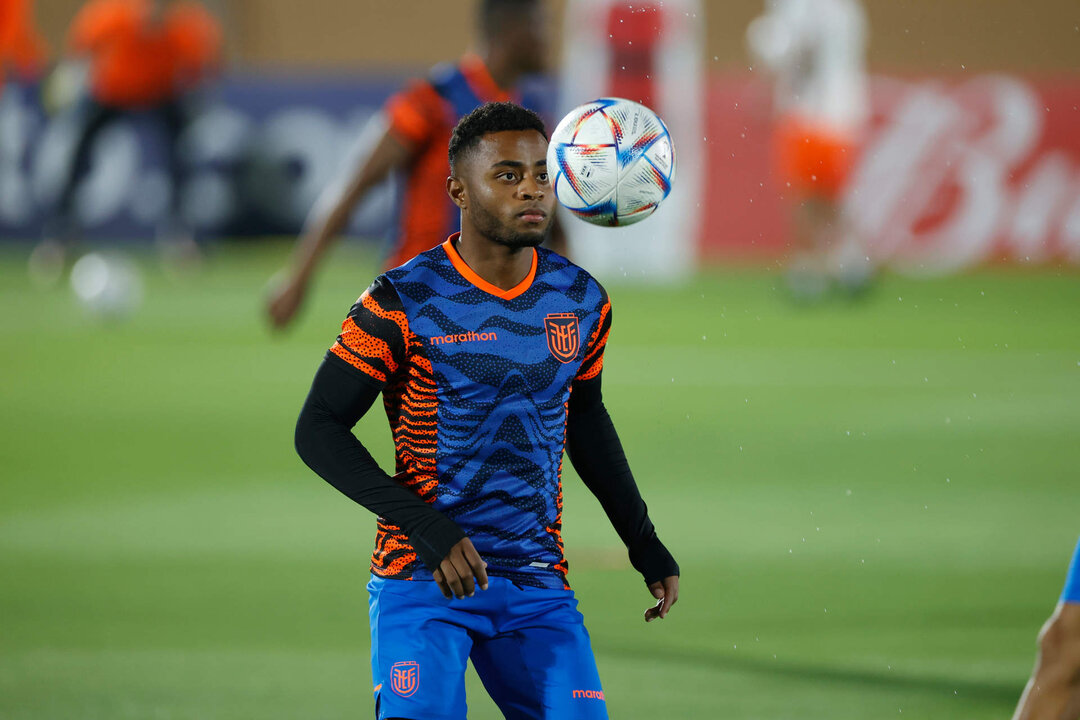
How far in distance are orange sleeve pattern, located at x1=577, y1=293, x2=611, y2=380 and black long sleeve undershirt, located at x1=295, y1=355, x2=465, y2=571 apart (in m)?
0.48

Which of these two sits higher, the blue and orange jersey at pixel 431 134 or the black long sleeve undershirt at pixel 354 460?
the blue and orange jersey at pixel 431 134

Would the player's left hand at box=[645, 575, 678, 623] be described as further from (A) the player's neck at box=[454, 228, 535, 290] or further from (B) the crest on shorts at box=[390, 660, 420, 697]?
(A) the player's neck at box=[454, 228, 535, 290]

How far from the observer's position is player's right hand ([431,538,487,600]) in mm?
3291

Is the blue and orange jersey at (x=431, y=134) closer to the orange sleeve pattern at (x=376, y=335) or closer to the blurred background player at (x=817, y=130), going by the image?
the orange sleeve pattern at (x=376, y=335)

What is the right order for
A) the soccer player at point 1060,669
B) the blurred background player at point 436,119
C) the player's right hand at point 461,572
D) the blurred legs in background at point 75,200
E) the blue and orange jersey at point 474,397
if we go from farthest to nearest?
the blurred legs in background at point 75,200
the blurred background player at point 436,119
the blue and orange jersey at point 474,397
the player's right hand at point 461,572
the soccer player at point 1060,669

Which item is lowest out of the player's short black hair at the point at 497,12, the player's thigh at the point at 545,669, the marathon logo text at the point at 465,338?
the player's thigh at the point at 545,669

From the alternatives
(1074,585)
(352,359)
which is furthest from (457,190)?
(1074,585)

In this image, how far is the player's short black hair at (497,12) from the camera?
6.17 meters

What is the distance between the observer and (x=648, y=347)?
529 inches

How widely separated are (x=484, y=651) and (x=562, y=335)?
2.29ft

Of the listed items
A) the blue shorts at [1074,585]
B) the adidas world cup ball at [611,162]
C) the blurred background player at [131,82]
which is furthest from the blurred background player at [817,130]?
the blue shorts at [1074,585]

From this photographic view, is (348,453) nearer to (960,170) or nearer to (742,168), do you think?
(960,170)

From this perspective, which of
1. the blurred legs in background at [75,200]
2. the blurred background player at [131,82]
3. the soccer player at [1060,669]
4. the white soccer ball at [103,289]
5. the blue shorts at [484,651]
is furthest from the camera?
the blurred background player at [131,82]

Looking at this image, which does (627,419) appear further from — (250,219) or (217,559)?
(250,219)
